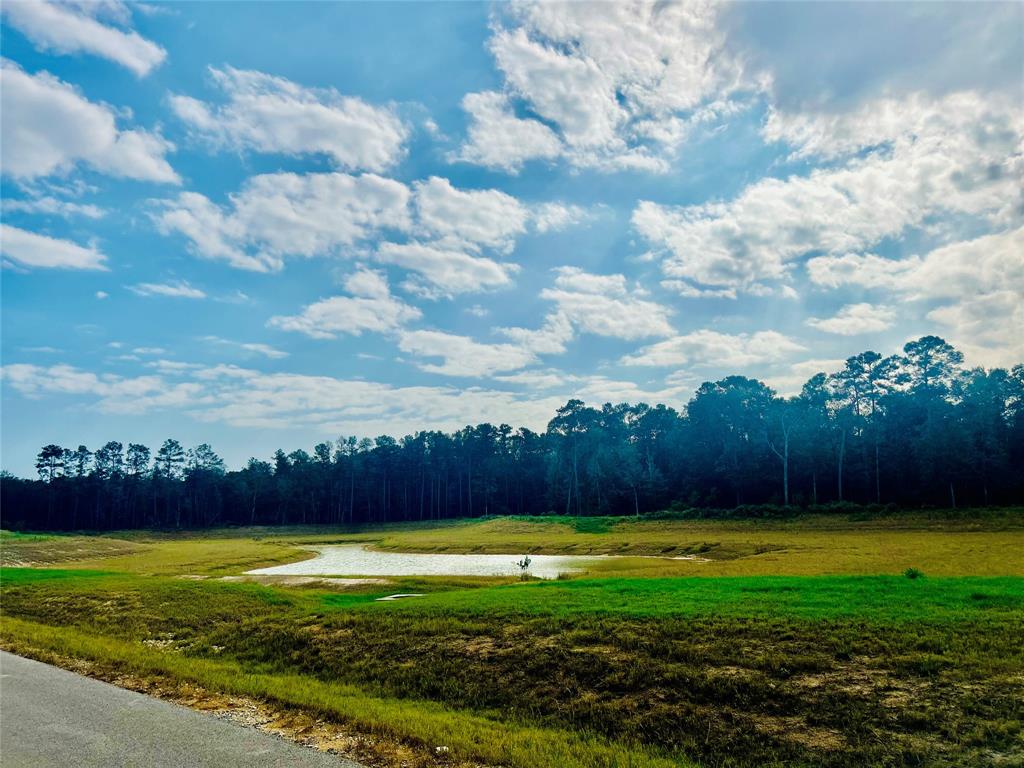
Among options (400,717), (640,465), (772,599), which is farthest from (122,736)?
(640,465)

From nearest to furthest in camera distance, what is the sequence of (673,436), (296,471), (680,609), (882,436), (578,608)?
(680,609)
(578,608)
(882,436)
(673,436)
(296,471)

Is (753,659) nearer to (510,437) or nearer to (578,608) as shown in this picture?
(578,608)

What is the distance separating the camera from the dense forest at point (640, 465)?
263 ft

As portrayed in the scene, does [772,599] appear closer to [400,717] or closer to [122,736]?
[400,717]

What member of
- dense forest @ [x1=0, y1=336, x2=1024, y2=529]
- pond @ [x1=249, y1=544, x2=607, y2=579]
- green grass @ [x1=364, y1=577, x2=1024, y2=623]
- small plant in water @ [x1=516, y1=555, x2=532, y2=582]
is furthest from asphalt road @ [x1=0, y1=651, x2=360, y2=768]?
dense forest @ [x1=0, y1=336, x2=1024, y2=529]

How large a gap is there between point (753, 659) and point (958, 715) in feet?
12.0

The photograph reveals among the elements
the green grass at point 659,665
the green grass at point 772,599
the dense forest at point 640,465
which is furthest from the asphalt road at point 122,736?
the dense forest at point 640,465

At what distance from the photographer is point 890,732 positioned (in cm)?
977

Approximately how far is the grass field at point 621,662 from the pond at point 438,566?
21.1 meters

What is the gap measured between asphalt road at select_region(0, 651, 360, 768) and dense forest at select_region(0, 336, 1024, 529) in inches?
3144

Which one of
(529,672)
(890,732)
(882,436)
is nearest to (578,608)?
(529,672)

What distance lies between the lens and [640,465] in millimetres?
126500

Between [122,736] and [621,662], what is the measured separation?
32.1ft

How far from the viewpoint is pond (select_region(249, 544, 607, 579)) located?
4738 cm
